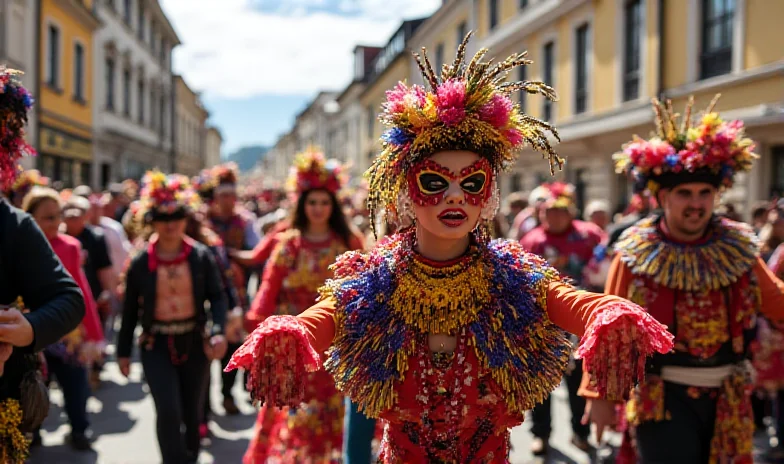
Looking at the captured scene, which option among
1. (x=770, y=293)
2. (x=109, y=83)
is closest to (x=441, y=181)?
(x=770, y=293)

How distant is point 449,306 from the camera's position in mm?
2570

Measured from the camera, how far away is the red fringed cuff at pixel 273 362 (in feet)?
6.68

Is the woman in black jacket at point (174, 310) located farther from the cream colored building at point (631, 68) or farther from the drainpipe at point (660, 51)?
the drainpipe at point (660, 51)

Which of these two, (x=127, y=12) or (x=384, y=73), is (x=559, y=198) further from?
(x=384, y=73)

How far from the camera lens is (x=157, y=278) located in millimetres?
4906

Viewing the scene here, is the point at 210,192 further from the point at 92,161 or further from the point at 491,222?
the point at 92,161

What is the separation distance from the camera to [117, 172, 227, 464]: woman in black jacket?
15.7 ft

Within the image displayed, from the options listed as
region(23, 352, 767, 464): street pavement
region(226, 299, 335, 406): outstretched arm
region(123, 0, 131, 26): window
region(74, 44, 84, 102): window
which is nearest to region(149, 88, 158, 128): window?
region(123, 0, 131, 26): window

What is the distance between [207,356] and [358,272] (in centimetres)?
263

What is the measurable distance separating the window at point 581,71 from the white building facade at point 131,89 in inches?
605

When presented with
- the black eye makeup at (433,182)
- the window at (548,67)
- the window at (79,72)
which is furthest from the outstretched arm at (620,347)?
the window at (79,72)

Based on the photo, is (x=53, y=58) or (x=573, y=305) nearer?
(x=573, y=305)

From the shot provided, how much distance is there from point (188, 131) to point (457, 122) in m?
52.6

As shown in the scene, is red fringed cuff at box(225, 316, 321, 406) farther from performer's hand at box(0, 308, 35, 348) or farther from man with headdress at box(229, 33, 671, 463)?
performer's hand at box(0, 308, 35, 348)
